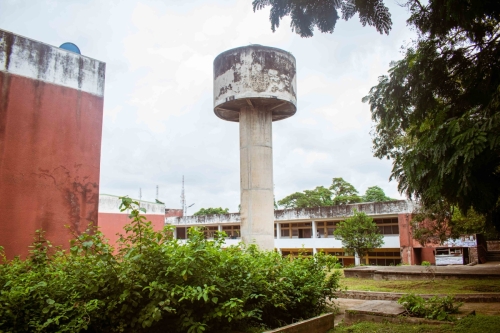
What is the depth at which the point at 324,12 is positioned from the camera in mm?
3795

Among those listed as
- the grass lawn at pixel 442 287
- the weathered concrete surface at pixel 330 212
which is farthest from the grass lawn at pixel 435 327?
the weathered concrete surface at pixel 330 212

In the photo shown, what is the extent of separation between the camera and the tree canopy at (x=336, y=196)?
37594 mm

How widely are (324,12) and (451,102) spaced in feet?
11.1

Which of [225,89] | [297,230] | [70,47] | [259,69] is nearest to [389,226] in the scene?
[297,230]

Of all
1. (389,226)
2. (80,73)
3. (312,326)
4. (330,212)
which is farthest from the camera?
(330,212)

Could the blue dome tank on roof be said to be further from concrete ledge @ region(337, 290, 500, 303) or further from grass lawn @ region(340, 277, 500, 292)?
grass lawn @ region(340, 277, 500, 292)

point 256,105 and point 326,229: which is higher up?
point 256,105

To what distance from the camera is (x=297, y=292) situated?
524cm

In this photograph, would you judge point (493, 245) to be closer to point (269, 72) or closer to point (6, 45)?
point (269, 72)

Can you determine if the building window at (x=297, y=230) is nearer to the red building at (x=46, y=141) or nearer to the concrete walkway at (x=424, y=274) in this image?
the concrete walkway at (x=424, y=274)

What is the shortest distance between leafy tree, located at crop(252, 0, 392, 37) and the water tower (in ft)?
21.7

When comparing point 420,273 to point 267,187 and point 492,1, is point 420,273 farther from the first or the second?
point 492,1

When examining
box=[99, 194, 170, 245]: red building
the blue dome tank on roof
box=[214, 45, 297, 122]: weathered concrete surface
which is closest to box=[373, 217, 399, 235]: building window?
box=[99, 194, 170, 245]: red building

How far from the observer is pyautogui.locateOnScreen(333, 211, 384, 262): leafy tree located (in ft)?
64.7
